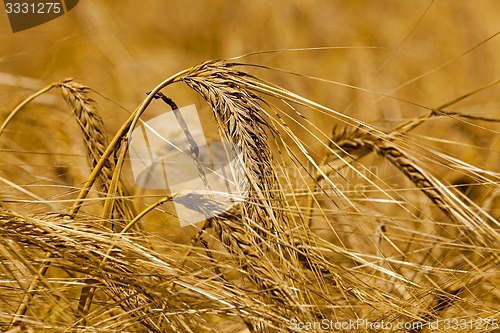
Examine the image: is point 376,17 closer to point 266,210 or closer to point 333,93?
point 333,93

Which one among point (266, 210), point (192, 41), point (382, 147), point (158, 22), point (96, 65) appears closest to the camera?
point (266, 210)

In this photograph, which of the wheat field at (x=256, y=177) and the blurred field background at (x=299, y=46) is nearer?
the wheat field at (x=256, y=177)

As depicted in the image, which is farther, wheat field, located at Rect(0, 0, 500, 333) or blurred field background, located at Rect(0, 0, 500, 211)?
blurred field background, located at Rect(0, 0, 500, 211)

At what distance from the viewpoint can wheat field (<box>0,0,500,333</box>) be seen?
2.19ft

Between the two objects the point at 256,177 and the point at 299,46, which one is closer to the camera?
the point at 256,177

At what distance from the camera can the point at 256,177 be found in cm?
68

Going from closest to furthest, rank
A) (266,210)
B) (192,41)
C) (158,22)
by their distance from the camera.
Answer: (266,210), (192,41), (158,22)

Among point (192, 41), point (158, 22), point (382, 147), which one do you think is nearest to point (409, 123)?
point (382, 147)

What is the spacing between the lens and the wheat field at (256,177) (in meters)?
0.67

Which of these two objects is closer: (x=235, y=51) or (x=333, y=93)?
(x=333, y=93)

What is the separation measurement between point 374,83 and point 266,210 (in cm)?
183

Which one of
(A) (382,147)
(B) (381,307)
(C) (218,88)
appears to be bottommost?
(B) (381,307)

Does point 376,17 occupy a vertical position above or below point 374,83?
above

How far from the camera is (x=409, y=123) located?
1.01 m
